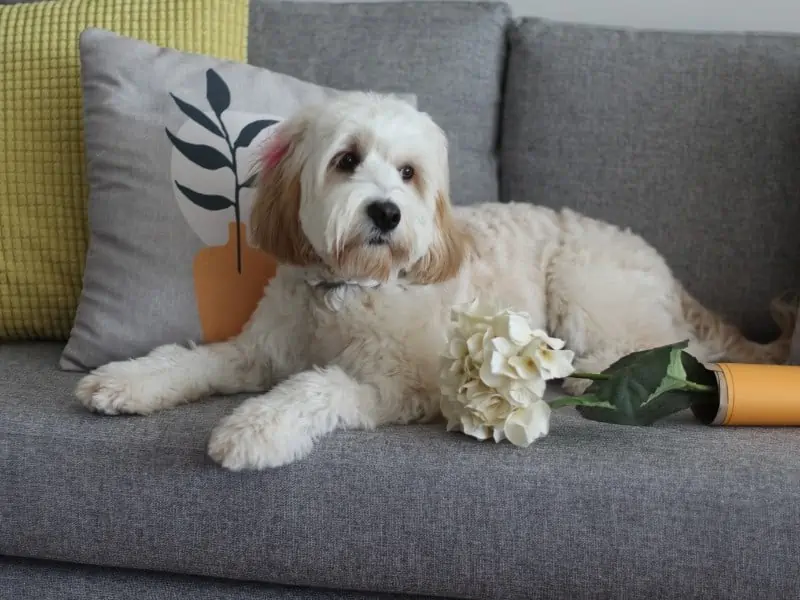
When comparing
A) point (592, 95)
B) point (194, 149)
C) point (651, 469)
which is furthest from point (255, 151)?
point (651, 469)

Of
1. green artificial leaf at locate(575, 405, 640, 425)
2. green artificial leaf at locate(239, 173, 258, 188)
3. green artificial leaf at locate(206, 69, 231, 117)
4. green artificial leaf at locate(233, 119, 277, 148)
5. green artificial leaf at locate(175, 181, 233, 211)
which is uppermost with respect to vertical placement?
green artificial leaf at locate(206, 69, 231, 117)

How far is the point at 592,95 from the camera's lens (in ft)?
7.82

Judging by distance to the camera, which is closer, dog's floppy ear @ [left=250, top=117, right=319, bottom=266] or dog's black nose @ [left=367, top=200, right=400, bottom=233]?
dog's black nose @ [left=367, top=200, right=400, bottom=233]

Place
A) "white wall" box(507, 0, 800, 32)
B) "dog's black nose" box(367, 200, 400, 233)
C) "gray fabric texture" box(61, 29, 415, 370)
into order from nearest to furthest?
"dog's black nose" box(367, 200, 400, 233), "gray fabric texture" box(61, 29, 415, 370), "white wall" box(507, 0, 800, 32)

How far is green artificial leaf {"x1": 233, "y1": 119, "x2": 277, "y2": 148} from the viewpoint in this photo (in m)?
2.11

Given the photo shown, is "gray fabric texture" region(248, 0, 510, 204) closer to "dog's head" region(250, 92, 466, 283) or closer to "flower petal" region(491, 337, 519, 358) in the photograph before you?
"dog's head" region(250, 92, 466, 283)

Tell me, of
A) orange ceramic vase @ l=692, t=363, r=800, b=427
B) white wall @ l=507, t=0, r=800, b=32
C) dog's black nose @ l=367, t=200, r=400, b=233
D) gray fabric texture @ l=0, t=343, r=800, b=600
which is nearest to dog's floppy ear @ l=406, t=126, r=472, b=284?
dog's black nose @ l=367, t=200, r=400, b=233

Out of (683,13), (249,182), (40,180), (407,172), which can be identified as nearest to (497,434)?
(407,172)

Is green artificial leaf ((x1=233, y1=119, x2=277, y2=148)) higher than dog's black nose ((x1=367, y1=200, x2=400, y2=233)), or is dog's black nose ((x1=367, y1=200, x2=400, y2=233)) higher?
green artificial leaf ((x1=233, y1=119, x2=277, y2=148))

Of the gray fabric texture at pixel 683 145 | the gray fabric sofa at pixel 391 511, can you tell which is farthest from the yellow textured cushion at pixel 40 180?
the gray fabric texture at pixel 683 145

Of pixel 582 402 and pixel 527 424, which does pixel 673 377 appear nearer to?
pixel 582 402

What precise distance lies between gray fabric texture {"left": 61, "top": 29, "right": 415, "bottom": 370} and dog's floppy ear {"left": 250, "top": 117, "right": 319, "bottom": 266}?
0.24 m

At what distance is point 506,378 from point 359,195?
1.50ft

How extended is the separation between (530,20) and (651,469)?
61.3 inches
